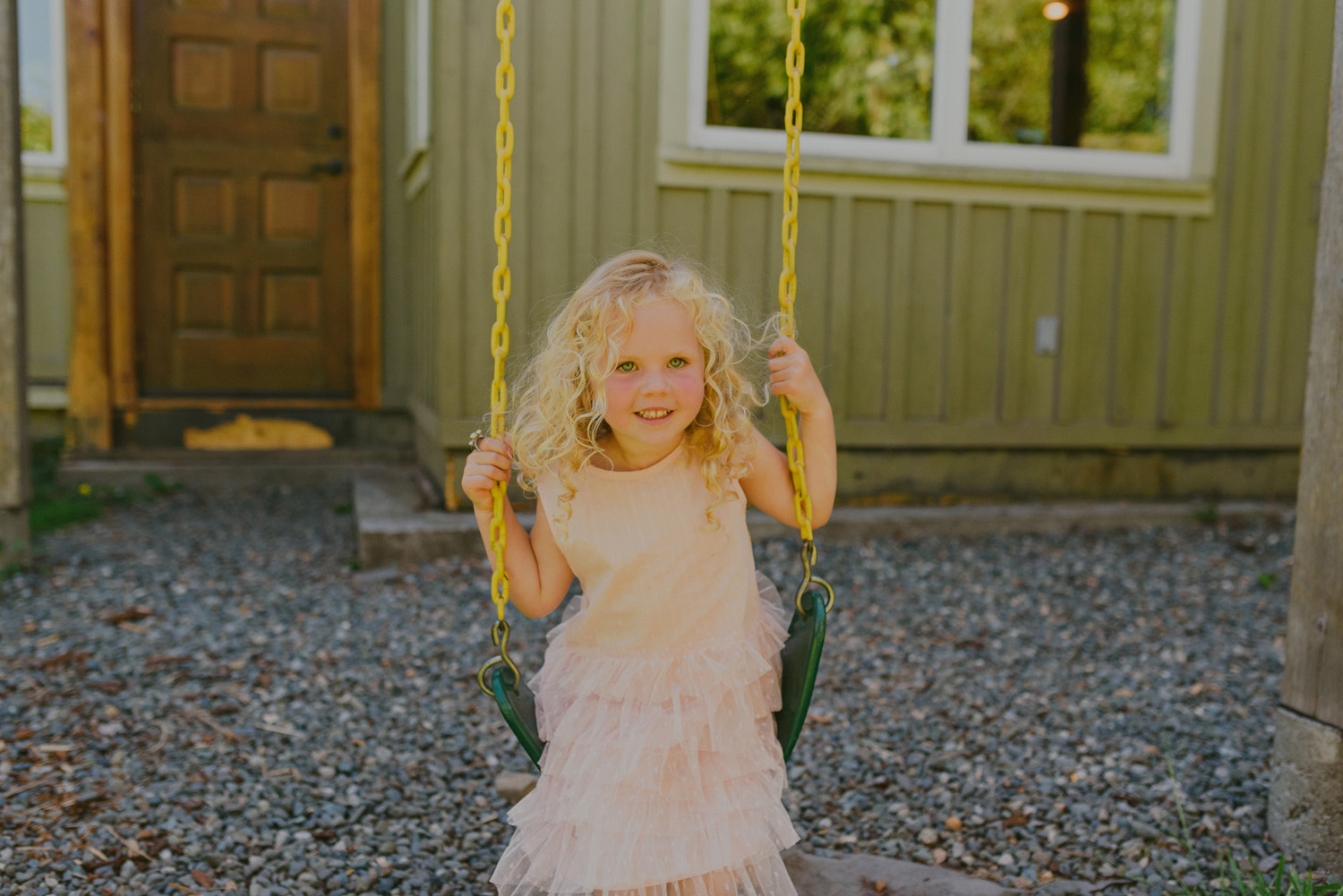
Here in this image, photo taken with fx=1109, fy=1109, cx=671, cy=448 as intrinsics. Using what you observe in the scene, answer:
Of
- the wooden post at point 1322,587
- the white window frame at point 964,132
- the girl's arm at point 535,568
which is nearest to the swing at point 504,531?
the girl's arm at point 535,568

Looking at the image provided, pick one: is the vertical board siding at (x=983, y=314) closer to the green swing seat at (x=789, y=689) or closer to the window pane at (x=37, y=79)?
the green swing seat at (x=789, y=689)

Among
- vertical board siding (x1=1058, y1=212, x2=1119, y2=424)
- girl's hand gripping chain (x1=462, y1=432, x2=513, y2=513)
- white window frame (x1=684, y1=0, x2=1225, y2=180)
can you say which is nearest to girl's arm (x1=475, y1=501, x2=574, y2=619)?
girl's hand gripping chain (x1=462, y1=432, x2=513, y2=513)

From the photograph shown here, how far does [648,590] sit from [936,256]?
3557 millimetres

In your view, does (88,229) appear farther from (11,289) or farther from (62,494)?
(11,289)

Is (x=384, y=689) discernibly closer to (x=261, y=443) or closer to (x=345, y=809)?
(x=345, y=809)

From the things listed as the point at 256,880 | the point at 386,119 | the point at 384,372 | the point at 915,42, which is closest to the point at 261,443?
the point at 384,372

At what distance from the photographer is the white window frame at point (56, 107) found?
19.3 feet

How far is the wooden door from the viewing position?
19.3ft

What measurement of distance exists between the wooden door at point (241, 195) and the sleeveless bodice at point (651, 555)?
15.8 ft

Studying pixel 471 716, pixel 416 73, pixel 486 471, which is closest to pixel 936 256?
pixel 416 73

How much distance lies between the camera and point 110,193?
18.9ft

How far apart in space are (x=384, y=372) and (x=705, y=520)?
4.81 meters

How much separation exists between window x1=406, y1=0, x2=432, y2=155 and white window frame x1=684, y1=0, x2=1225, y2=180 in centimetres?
A: 121

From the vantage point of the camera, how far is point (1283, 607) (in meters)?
3.88
